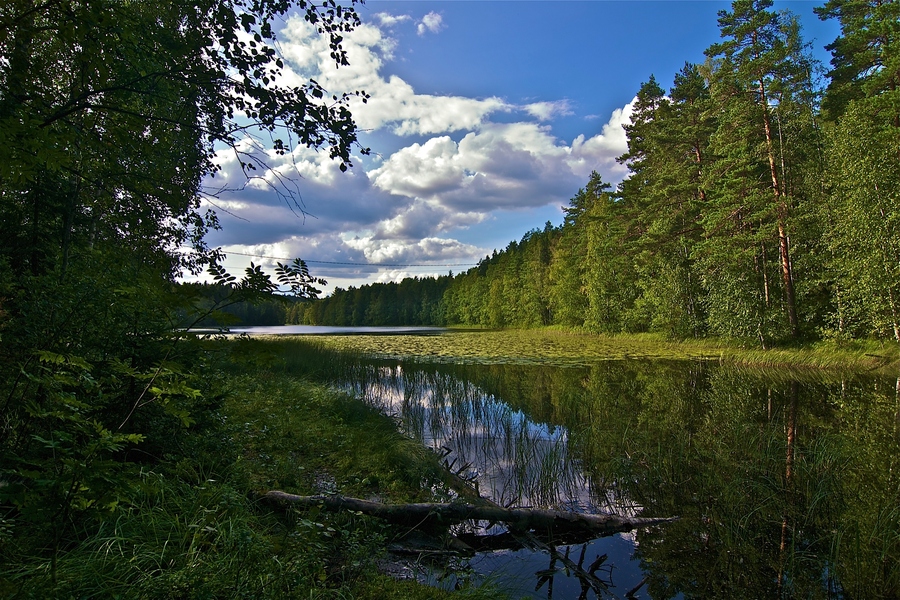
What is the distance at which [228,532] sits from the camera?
110 inches

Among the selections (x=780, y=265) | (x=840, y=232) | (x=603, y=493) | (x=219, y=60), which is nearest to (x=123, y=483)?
(x=219, y=60)

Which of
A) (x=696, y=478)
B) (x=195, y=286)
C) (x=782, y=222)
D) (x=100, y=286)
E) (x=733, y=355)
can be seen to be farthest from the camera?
(x=733, y=355)

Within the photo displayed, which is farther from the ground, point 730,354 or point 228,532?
point 228,532

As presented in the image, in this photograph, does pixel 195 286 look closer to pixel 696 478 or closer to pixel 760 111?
pixel 696 478

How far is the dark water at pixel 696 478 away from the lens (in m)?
3.51

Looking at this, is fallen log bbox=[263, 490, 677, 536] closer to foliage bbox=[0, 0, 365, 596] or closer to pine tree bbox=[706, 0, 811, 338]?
foliage bbox=[0, 0, 365, 596]

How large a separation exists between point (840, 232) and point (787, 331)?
4477mm

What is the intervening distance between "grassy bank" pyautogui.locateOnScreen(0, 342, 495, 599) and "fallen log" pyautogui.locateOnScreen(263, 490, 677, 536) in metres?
0.16

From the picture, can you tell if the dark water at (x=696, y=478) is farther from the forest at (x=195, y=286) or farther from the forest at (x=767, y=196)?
the forest at (x=767, y=196)

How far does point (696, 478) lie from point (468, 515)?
3.13m

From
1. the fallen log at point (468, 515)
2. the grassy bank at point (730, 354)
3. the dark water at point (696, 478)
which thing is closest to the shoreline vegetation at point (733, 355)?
the grassy bank at point (730, 354)

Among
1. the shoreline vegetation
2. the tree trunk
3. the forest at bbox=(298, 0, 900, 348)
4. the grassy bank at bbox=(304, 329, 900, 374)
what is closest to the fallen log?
the shoreline vegetation

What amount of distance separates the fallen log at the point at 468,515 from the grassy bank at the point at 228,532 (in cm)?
16

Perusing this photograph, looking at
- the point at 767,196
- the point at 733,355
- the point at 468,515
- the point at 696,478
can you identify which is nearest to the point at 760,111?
the point at 767,196
